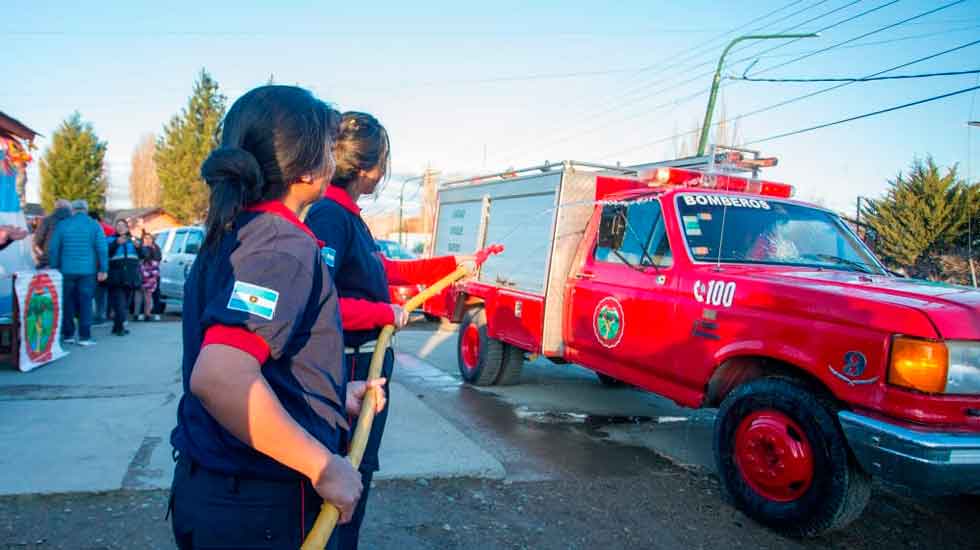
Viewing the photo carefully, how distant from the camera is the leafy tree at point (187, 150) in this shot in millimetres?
46188

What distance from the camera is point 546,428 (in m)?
5.86

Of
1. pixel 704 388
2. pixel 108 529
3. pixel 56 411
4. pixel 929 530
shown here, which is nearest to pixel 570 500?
pixel 704 388

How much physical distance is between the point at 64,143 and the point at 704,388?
48766 mm

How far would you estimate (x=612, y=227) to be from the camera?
5562 millimetres

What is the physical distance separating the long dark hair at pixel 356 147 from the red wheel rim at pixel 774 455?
2.74 meters

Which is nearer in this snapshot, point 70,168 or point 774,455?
point 774,455

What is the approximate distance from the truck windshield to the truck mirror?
0.54m

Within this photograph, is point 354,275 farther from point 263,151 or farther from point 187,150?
point 187,150

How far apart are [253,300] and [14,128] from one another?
8.76m

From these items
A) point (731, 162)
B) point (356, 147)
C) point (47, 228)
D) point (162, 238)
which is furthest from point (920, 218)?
point (162, 238)

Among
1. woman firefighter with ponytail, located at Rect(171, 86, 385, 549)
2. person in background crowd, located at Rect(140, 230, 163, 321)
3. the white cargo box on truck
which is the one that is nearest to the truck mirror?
the white cargo box on truck

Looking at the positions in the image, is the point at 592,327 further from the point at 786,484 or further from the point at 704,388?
the point at 786,484

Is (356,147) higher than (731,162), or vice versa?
(731,162)

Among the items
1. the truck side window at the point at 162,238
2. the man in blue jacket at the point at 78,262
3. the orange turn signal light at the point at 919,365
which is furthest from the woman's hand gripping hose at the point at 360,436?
the truck side window at the point at 162,238
